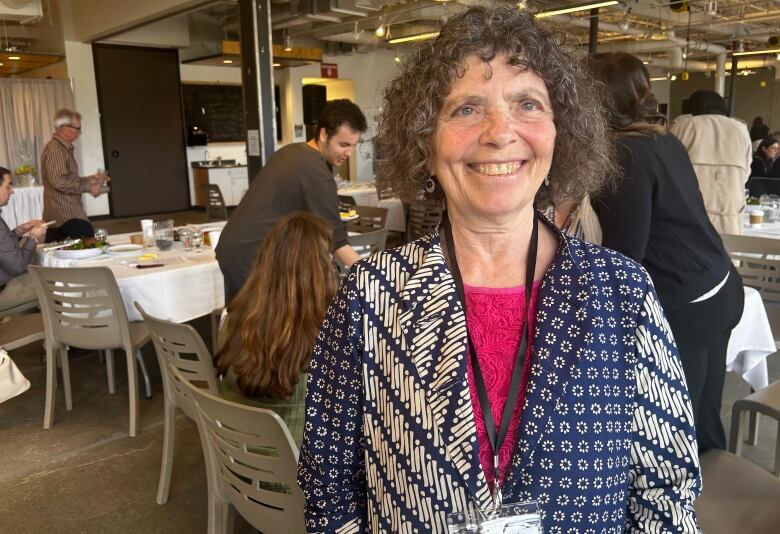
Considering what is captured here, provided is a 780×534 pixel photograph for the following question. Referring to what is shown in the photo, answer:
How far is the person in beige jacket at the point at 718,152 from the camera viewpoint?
11.7 feet

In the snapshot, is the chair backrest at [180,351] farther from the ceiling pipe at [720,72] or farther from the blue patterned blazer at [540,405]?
the ceiling pipe at [720,72]

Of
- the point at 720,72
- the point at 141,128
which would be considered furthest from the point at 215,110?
the point at 720,72

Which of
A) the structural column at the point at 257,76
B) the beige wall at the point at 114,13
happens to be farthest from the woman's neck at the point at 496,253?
the beige wall at the point at 114,13

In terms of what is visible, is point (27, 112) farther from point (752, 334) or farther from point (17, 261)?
point (752, 334)

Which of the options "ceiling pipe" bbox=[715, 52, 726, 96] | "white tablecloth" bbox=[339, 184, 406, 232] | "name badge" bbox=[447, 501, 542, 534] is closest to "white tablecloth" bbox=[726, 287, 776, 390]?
"name badge" bbox=[447, 501, 542, 534]

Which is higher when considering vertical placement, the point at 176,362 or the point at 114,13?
the point at 114,13

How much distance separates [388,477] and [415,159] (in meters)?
0.54

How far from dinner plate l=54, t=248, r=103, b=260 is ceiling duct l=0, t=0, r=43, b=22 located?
601 cm

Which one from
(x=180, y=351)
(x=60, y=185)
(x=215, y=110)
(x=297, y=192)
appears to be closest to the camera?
(x=180, y=351)

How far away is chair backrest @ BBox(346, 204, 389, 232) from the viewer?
5.70 metres

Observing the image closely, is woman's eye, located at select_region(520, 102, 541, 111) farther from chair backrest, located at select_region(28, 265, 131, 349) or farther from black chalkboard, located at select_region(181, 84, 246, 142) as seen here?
black chalkboard, located at select_region(181, 84, 246, 142)

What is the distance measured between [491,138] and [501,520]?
1.87ft

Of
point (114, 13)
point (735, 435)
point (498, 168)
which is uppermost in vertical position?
point (114, 13)

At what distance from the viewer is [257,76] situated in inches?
229
